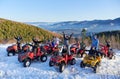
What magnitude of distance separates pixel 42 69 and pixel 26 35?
34.3 m

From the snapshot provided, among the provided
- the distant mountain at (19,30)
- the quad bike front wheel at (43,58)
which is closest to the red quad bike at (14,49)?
the quad bike front wheel at (43,58)

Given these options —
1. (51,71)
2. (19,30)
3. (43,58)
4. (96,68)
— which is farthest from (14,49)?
Answer: (19,30)

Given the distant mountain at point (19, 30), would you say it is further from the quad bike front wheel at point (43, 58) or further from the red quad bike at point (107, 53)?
the quad bike front wheel at point (43, 58)

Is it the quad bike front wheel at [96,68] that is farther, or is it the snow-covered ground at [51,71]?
the quad bike front wheel at [96,68]

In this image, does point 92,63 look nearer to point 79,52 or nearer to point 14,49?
point 79,52

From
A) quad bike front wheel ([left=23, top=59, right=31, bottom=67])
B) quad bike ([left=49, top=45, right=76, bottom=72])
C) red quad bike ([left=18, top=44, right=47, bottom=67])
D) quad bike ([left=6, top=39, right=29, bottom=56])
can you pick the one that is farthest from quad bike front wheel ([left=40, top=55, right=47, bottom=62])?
quad bike ([left=6, top=39, right=29, bottom=56])

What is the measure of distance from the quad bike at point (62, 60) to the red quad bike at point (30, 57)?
1346 millimetres

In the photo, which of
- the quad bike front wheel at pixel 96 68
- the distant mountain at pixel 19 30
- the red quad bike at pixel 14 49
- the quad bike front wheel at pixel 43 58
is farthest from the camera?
the distant mountain at pixel 19 30

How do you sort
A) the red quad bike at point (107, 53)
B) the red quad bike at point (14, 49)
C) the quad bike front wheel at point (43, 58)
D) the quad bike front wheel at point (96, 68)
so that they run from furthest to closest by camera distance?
the red quad bike at point (14, 49)
the red quad bike at point (107, 53)
the quad bike front wheel at point (43, 58)
the quad bike front wheel at point (96, 68)

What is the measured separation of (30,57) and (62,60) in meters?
2.16

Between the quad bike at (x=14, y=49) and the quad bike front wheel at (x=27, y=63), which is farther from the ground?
the quad bike at (x=14, y=49)

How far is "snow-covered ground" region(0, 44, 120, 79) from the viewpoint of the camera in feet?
60.1

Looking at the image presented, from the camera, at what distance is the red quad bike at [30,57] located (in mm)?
19891

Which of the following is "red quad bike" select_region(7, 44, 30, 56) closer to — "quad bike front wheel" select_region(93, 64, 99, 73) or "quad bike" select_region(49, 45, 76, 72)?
"quad bike" select_region(49, 45, 76, 72)
